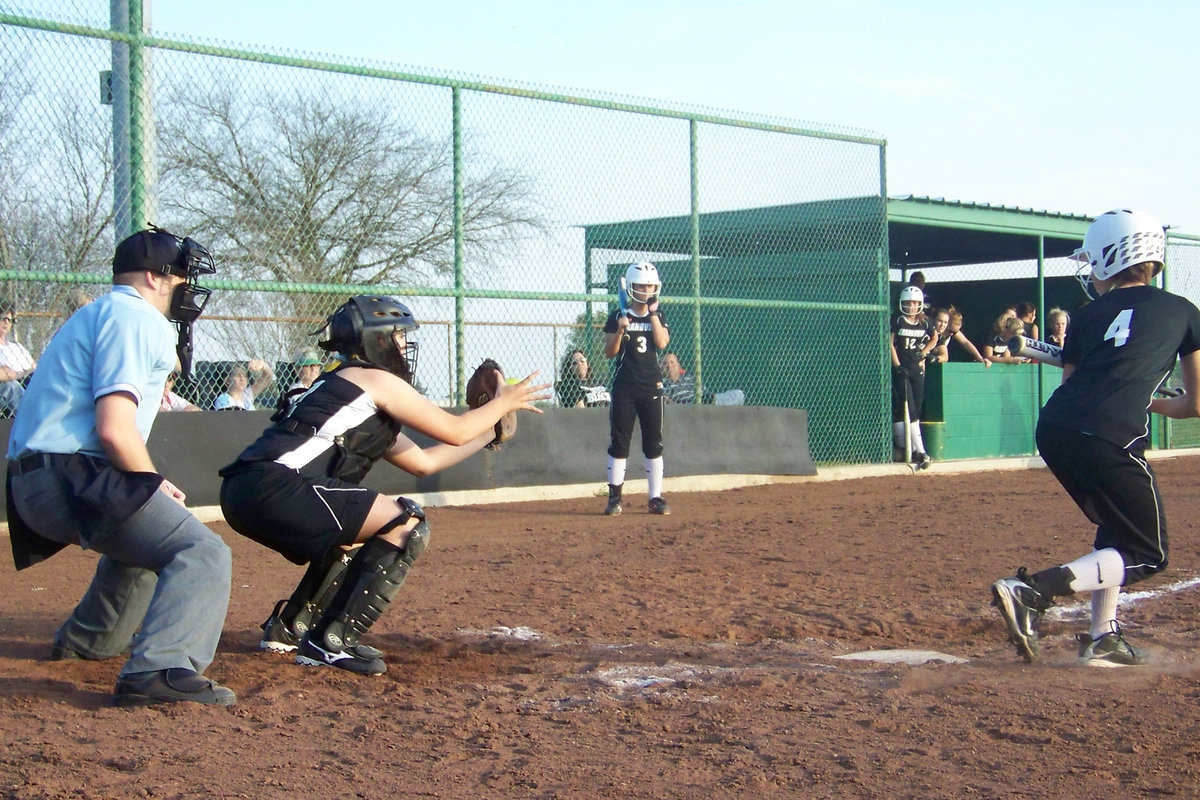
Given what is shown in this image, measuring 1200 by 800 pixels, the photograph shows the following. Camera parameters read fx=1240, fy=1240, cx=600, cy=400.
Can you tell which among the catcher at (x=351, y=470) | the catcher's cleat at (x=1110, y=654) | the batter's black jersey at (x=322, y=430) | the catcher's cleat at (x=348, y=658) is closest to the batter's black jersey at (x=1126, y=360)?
the catcher's cleat at (x=1110, y=654)

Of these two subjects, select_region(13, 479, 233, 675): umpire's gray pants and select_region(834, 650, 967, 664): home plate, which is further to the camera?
select_region(834, 650, 967, 664): home plate

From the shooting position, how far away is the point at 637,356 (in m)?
10.8

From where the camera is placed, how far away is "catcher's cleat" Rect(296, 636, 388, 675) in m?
4.74

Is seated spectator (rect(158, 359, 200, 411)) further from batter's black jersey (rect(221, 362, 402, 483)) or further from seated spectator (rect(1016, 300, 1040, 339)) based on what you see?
seated spectator (rect(1016, 300, 1040, 339))

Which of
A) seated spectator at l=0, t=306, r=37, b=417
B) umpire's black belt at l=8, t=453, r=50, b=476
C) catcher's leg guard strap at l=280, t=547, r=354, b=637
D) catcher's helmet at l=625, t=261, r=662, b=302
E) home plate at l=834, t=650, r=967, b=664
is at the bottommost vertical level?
home plate at l=834, t=650, r=967, b=664

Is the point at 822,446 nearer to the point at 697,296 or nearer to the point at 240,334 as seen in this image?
the point at 697,296

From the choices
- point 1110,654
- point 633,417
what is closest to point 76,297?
point 633,417

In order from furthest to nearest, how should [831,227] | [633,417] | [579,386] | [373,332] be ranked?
[831,227], [579,386], [633,417], [373,332]

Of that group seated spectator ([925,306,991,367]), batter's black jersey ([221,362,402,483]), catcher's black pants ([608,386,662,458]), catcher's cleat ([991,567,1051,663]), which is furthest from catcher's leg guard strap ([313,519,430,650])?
seated spectator ([925,306,991,367])

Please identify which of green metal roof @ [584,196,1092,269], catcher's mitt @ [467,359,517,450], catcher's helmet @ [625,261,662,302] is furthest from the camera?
green metal roof @ [584,196,1092,269]

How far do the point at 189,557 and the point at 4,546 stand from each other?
193 inches

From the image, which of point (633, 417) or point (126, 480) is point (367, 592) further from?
point (633, 417)

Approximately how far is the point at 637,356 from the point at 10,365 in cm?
492

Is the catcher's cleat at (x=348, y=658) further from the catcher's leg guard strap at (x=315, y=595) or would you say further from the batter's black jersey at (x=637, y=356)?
the batter's black jersey at (x=637, y=356)
